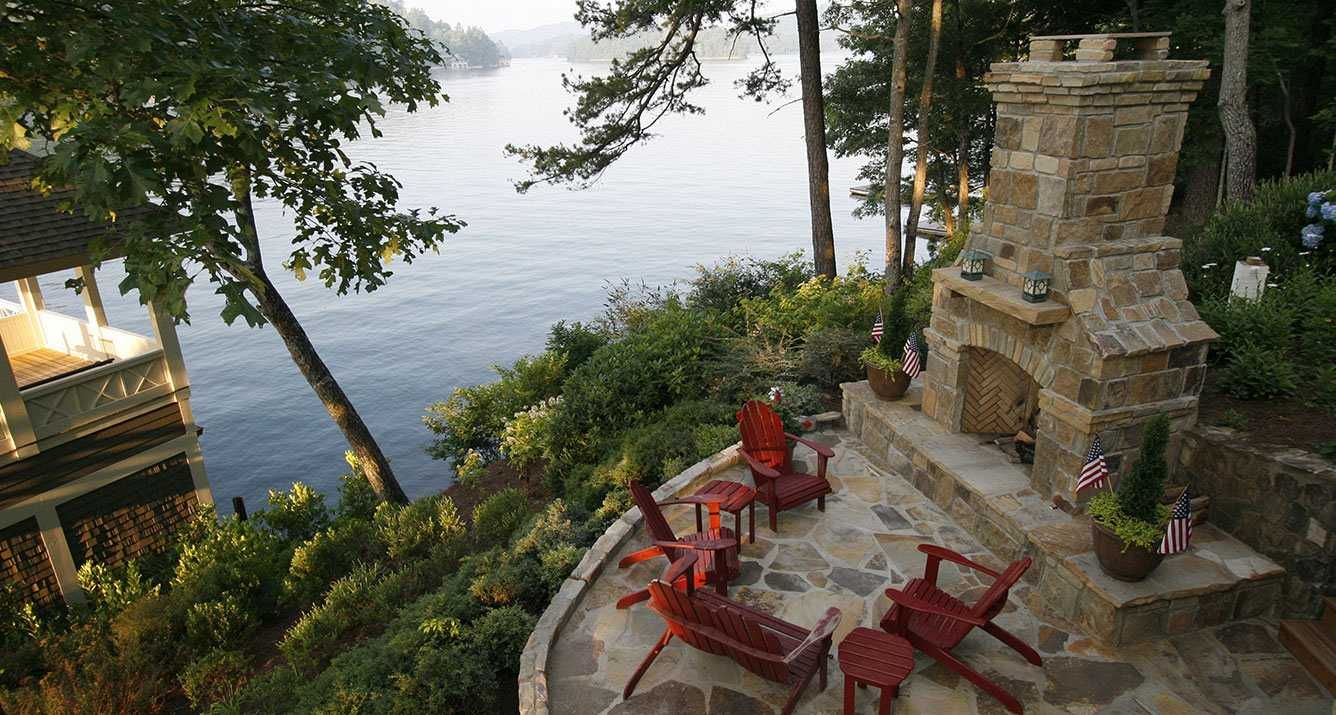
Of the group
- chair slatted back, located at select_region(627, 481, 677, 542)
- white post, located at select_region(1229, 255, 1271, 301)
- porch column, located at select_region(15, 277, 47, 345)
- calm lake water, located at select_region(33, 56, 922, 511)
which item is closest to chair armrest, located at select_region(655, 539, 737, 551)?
chair slatted back, located at select_region(627, 481, 677, 542)

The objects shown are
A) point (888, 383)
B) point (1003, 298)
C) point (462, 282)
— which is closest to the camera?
point (1003, 298)

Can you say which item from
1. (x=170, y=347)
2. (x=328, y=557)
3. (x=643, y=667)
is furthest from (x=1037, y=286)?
(x=170, y=347)

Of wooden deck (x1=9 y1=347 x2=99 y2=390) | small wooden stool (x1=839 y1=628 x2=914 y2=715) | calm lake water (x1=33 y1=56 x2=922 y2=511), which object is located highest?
wooden deck (x1=9 y1=347 x2=99 y2=390)

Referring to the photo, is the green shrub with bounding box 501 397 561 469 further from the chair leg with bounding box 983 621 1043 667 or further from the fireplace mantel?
the chair leg with bounding box 983 621 1043 667

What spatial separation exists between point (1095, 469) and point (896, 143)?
7984mm

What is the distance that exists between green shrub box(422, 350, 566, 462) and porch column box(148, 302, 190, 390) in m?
3.83

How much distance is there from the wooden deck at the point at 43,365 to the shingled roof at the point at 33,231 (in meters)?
1.90

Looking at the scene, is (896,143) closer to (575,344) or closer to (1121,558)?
(575,344)

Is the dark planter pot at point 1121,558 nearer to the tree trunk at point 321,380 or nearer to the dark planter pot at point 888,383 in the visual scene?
the dark planter pot at point 888,383

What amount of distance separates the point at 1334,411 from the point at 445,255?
36.9 metres

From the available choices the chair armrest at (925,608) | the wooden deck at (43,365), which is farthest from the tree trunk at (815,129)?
the wooden deck at (43,365)

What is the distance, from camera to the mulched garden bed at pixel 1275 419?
6230 millimetres

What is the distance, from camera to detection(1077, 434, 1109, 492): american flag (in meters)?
6.07

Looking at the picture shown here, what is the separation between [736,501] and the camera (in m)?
6.70
